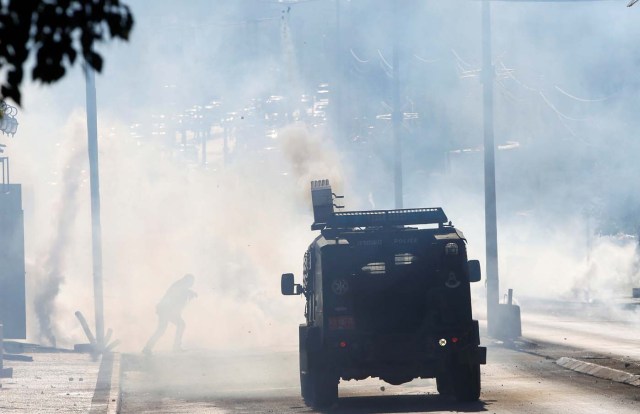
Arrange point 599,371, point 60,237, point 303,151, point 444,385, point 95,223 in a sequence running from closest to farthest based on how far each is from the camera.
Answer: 1. point 444,385
2. point 599,371
3. point 95,223
4. point 60,237
5. point 303,151

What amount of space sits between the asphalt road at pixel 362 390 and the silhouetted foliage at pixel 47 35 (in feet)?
32.9

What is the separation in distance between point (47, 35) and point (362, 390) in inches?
540

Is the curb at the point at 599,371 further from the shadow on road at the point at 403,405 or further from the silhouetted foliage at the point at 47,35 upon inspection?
the silhouetted foliage at the point at 47,35

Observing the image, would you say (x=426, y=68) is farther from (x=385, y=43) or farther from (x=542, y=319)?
(x=542, y=319)

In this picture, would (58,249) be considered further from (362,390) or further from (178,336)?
(362,390)

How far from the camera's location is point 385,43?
8162 centimetres

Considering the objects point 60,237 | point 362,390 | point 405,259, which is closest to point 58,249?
point 60,237

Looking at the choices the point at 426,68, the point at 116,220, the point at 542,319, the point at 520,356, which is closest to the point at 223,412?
the point at 520,356

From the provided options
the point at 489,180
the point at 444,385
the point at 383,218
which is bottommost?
the point at 444,385

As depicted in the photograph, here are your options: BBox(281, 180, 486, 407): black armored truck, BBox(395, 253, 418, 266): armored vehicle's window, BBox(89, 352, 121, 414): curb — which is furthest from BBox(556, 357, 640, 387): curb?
BBox(89, 352, 121, 414): curb

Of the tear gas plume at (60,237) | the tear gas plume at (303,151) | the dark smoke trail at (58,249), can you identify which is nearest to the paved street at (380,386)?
the tear gas plume at (303,151)

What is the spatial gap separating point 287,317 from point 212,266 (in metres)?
7.93

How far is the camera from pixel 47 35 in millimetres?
5602

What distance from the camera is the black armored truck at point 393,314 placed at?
52.2ft
